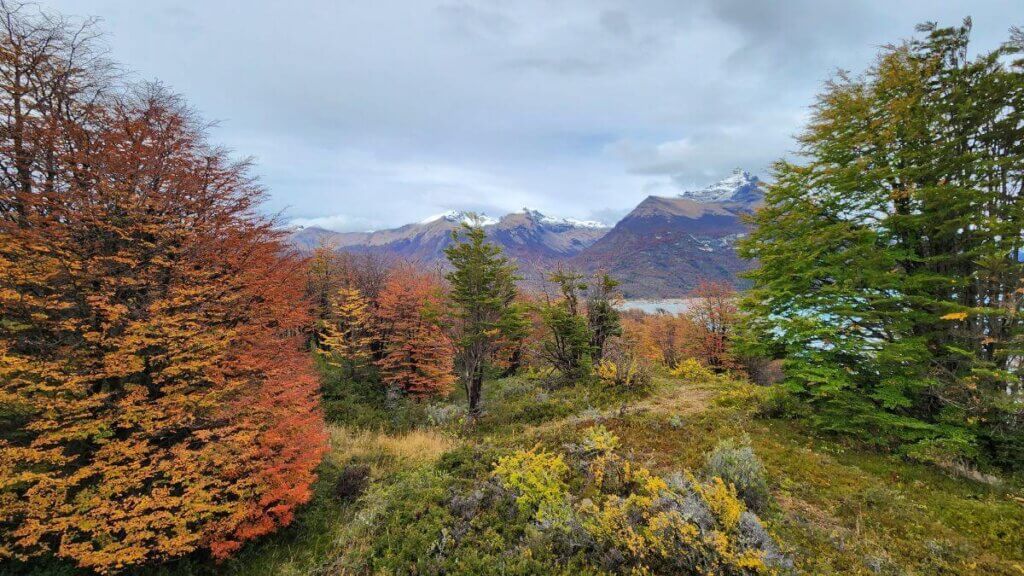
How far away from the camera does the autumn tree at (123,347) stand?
266 inches

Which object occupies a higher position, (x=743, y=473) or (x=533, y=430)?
(x=743, y=473)

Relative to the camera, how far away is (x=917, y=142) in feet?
29.0

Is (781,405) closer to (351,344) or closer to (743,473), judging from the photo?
(743,473)

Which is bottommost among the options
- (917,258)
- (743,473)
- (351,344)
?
(351,344)

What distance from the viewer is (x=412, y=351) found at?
24750 millimetres

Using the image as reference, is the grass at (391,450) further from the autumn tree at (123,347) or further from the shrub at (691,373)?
the shrub at (691,373)

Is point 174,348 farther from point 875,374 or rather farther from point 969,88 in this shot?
point 969,88

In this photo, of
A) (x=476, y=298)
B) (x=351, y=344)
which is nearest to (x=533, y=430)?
(x=476, y=298)

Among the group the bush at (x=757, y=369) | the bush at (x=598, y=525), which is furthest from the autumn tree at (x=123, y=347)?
the bush at (x=757, y=369)

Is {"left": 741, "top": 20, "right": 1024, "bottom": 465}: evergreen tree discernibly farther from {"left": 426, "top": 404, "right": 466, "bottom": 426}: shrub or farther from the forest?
{"left": 426, "top": 404, "right": 466, "bottom": 426}: shrub

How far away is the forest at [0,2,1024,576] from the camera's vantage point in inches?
241

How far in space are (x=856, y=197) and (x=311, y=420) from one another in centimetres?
1591

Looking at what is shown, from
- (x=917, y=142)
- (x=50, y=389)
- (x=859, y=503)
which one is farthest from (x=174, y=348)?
(x=917, y=142)

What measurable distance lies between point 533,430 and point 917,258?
10978 millimetres
